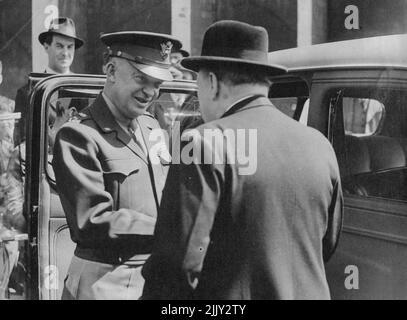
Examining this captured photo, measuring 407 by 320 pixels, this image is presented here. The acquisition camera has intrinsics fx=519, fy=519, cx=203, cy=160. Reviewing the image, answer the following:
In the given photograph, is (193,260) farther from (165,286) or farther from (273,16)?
(273,16)

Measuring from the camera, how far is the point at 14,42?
236 cm

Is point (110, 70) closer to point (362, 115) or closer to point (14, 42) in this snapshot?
point (14, 42)

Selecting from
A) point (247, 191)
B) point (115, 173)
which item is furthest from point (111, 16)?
point (247, 191)

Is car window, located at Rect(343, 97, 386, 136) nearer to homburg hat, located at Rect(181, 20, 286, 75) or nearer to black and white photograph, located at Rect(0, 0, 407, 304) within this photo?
black and white photograph, located at Rect(0, 0, 407, 304)

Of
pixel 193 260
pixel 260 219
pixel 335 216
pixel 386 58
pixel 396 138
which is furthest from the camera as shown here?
pixel 396 138

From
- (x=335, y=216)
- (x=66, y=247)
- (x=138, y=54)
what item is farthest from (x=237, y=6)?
(x=66, y=247)

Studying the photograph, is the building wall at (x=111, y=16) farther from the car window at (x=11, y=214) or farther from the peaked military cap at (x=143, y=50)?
the car window at (x=11, y=214)

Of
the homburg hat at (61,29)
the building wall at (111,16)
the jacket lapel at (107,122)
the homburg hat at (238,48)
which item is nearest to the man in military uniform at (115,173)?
the jacket lapel at (107,122)

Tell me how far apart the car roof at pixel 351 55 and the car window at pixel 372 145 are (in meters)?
0.11

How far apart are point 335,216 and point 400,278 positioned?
0.47 meters

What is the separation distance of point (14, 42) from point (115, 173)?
82 centimetres

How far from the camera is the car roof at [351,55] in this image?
2.08 m

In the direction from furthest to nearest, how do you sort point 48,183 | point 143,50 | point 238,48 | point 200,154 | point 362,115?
point 362,115 → point 143,50 → point 48,183 → point 238,48 → point 200,154
